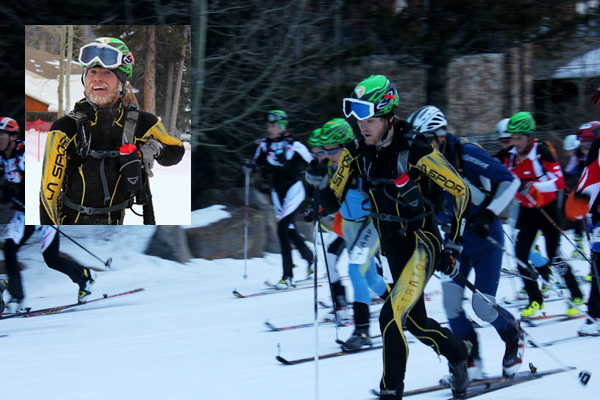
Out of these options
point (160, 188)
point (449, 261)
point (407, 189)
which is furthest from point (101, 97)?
point (160, 188)

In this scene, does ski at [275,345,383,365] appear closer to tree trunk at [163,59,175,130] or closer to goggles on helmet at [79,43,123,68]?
goggles on helmet at [79,43,123,68]

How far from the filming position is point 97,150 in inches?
196

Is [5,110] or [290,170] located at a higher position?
[5,110]

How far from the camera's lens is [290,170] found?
916 cm

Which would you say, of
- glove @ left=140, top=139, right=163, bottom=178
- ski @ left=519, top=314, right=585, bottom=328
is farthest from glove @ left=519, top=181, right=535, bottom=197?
glove @ left=140, top=139, right=163, bottom=178

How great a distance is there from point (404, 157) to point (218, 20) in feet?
27.9

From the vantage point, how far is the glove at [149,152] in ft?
16.8

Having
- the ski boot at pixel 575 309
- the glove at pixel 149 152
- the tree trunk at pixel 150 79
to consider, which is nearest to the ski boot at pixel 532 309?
the ski boot at pixel 575 309

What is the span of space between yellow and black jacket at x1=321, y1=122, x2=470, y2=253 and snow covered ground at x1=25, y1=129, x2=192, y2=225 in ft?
14.1

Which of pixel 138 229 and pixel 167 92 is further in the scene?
pixel 138 229

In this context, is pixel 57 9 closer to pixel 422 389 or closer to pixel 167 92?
pixel 167 92

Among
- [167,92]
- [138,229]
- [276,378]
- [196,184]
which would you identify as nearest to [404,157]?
[276,378]

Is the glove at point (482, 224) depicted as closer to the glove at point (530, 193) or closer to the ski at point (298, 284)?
the glove at point (530, 193)

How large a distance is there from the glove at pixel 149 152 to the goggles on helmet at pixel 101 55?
626 millimetres
